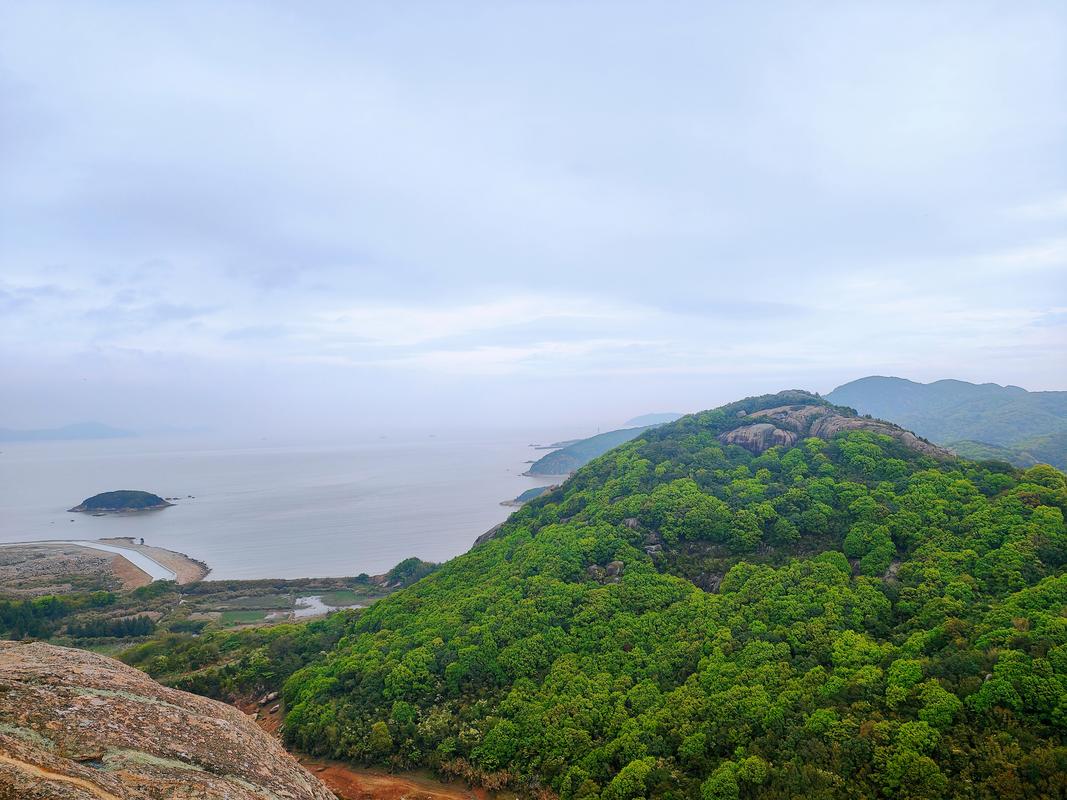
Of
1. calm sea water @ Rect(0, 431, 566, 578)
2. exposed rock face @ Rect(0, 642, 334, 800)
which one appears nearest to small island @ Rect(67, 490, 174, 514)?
calm sea water @ Rect(0, 431, 566, 578)

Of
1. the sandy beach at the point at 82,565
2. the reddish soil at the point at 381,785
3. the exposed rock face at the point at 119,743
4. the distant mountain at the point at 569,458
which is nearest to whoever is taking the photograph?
the exposed rock face at the point at 119,743

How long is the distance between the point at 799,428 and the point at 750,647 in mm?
31325

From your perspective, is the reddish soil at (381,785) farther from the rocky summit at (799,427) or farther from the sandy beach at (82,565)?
the sandy beach at (82,565)

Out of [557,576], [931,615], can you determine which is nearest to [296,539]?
[557,576]

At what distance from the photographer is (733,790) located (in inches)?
729

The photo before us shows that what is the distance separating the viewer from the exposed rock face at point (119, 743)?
918 cm

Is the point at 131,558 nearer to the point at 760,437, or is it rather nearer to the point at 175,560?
the point at 175,560

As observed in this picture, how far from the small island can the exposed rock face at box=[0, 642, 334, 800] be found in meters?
137

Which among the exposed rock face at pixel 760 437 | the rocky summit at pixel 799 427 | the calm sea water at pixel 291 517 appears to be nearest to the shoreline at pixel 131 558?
the calm sea water at pixel 291 517

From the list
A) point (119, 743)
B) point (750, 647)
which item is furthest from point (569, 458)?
point (119, 743)

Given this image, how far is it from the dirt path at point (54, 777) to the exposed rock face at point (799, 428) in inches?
1942

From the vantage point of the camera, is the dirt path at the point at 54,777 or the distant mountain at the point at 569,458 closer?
the dirt path at the point at 54,777

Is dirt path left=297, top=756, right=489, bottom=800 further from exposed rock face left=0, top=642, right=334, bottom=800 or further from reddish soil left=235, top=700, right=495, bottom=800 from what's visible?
exposed rock face left=0, top=642, right=334, bottom=800

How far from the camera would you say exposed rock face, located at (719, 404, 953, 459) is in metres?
46.2
